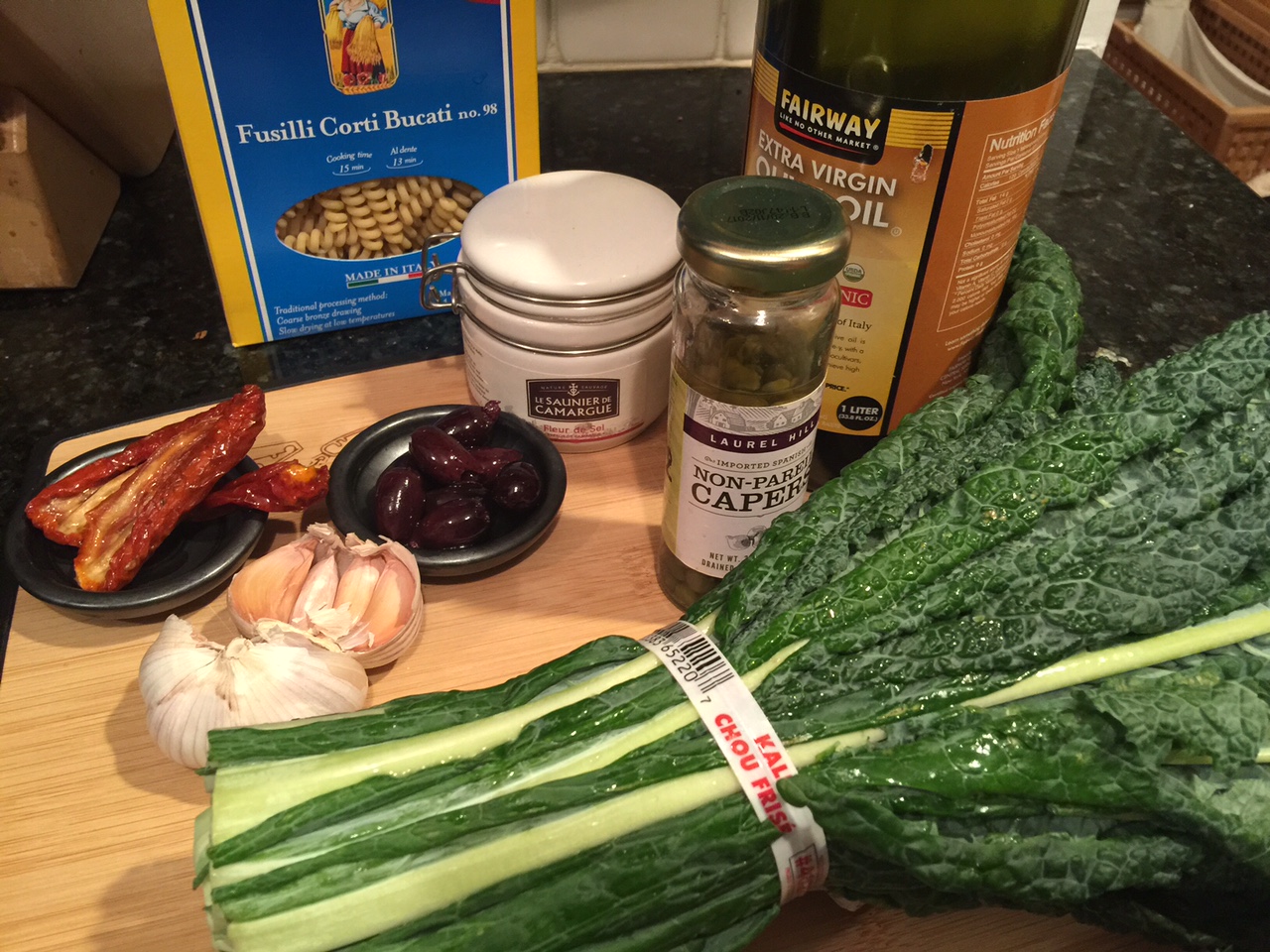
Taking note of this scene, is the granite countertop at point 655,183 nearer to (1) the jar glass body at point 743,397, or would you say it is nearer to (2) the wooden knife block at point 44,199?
(2) the wooden knife block at point 44,199

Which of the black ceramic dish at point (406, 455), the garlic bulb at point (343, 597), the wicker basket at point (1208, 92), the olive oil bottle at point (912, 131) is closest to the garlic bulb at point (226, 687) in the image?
the garlic bulb at point (343, 597)

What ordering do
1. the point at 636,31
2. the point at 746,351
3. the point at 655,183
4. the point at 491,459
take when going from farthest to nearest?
1. the point at 636,31
2. the point at 655,183
3. the point at 491,459
4. the point at 746,351

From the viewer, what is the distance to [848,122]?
2.57 ft

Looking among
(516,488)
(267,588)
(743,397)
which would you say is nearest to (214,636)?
(267,588)

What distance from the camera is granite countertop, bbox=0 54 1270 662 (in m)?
1.19

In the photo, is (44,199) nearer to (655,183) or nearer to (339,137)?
(339,137)

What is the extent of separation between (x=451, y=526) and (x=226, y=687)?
0.24 m

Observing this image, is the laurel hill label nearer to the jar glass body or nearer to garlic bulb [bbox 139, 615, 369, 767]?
the jar glass body

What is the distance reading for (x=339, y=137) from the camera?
42.3 inches

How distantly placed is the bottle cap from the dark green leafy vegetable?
186 mm

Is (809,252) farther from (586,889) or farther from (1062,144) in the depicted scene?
(1062,144)

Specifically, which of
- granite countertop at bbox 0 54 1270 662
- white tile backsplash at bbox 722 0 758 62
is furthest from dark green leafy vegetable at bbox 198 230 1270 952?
white tile backsplash at bbox 722 0 758 62

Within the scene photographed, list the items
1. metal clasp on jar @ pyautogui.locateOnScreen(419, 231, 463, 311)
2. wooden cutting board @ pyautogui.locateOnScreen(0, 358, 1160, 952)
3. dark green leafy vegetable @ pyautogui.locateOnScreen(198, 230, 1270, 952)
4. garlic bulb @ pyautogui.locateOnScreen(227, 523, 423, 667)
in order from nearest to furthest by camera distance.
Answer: dark green leafy vegetable @ pyautogui.locateOnScreen(198, 230, 1270, 952) → wooden cutting board @ pyautogui.locateOnScreen(0, 358, 1160, 952) → garlic bulb @ pyautogui.locateOnScreen(227, 523, 423, 667) → metal clasp on jar @ pyautogui.locateOnScreen(419, 231, 463, 311)

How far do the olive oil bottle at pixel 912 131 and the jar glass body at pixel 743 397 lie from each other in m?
0.10
